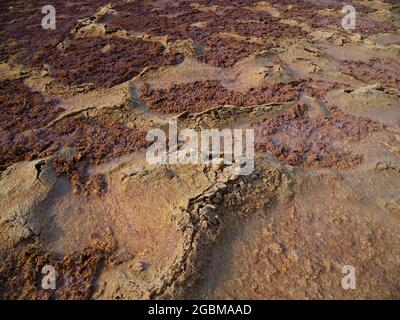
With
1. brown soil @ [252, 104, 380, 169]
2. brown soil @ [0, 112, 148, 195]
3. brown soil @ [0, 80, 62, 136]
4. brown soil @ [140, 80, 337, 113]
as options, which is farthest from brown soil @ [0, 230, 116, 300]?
brown soil @ [140, 80, 337, 113]

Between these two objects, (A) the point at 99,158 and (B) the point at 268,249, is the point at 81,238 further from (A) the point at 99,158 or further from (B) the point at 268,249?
(B) the point at 268,249

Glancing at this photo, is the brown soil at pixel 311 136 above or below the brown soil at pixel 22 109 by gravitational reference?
below

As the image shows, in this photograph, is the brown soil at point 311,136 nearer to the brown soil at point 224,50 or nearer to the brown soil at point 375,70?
the brown soil at point 375,70

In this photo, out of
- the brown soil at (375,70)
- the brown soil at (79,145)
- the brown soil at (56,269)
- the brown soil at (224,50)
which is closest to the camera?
the brown soil at (56,269)

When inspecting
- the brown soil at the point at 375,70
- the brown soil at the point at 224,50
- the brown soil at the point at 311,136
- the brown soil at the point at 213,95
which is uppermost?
the brown soil at the point at 224,50

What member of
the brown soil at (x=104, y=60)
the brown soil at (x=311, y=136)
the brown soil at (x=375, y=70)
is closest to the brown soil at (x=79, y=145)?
the brown soil at (x=104, y=60)

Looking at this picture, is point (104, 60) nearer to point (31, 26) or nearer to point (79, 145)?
point (79, 145)
